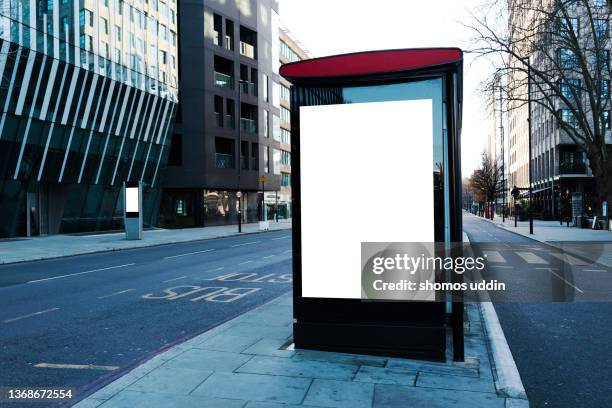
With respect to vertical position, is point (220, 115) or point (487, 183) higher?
point (220, 115)

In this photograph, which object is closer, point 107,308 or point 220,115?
point 107,308

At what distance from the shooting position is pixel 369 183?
557 centimetres

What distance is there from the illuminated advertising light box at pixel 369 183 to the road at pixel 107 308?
237cm

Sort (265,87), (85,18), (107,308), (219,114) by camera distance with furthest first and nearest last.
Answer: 1. (265,87)
2. (219,114)
3. (85,18)
4. (107,308)

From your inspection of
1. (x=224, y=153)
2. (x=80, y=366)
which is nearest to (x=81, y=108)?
(x=224, y=153)

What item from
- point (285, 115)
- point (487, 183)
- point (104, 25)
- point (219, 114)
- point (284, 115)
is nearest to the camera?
point (104, 25)

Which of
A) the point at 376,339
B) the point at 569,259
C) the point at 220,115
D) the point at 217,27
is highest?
the point at 217,27

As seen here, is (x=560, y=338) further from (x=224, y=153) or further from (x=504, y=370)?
(x=224, y=153)

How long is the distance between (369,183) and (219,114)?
4166 cm

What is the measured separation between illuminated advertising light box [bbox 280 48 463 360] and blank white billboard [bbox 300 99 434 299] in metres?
0.01

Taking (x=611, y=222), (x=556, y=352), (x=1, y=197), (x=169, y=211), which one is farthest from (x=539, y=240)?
(x=169, y=211)

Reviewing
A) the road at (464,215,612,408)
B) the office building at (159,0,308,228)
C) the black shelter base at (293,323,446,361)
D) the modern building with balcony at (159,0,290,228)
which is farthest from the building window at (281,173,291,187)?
the black shelter base at (293,323,446,361)

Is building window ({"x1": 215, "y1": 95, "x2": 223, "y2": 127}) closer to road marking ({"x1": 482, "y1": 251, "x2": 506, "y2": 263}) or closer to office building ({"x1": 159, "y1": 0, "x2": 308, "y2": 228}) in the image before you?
office building ({"x1": 159, "y1": 0, "x2": 308, "y2": 228})

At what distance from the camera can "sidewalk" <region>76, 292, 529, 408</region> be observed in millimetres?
4289
